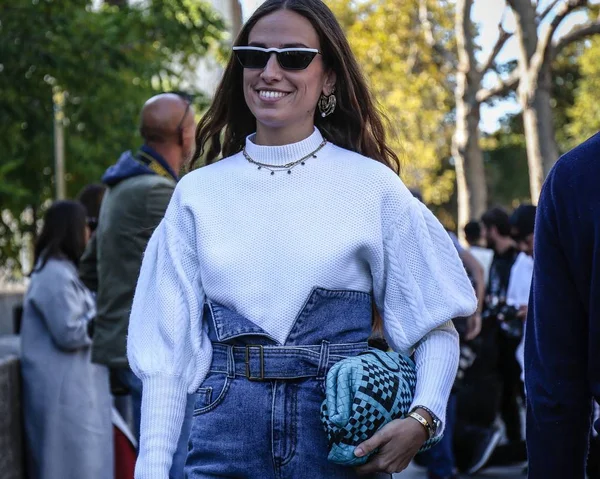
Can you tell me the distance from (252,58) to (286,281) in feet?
2.08

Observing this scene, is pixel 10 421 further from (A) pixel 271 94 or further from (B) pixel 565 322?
(B) pixel 565 322

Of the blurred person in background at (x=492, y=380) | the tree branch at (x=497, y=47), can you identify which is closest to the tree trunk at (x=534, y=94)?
the tree branch at (x=497, y=47)

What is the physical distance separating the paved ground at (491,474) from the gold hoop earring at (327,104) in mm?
6257

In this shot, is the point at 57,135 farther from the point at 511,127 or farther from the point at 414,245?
the point at 511,127

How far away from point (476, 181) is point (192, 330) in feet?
76.1

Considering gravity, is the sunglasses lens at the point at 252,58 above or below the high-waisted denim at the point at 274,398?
above

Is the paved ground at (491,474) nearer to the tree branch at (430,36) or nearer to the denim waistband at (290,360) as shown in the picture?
the denim waistband at (290,360)

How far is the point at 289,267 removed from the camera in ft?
10.6

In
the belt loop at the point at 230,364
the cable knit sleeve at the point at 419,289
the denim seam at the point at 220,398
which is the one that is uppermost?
the cable knit sleeve at the point at 419,289

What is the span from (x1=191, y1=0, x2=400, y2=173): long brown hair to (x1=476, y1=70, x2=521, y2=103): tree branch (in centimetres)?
1475

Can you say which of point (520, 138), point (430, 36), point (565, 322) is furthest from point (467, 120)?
point (520, 138)

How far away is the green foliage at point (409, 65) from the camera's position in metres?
30.3

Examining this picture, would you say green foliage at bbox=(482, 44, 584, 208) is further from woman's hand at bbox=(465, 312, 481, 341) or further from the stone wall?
the stone wall

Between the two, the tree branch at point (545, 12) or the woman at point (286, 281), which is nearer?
the woman at point (286, 281)
